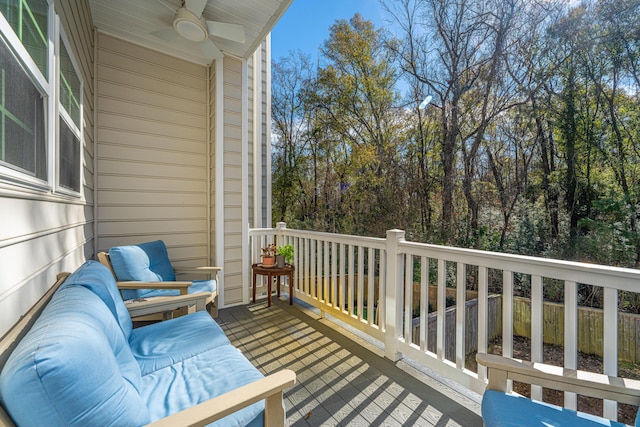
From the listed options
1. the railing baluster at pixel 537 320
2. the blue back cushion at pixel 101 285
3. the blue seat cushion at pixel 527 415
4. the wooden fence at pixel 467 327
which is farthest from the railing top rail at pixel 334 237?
the wooden fence at pixel 467 327

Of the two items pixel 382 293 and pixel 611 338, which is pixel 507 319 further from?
pixel 382 293

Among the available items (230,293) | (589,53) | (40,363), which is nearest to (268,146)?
(230,293)

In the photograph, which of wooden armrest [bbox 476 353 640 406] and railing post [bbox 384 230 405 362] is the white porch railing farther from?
wooden armrest [bbox 476 353 640 406]

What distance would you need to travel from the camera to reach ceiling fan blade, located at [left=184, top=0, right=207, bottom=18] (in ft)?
8.50

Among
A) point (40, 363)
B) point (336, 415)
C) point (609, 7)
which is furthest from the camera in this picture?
point (609, 7)

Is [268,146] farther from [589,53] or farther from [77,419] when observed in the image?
[589,53]

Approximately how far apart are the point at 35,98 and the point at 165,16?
2.24 metres

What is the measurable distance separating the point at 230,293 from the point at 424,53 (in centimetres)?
669

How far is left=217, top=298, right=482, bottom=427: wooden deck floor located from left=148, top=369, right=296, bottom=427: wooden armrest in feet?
2.65

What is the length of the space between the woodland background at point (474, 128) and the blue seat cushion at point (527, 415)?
5033 millimetres

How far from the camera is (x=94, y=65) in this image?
10.1 feet

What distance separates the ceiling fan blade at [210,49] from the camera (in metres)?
3.06

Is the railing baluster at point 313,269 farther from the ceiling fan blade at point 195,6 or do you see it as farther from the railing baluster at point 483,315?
the ceiling fan blade at point 195,6

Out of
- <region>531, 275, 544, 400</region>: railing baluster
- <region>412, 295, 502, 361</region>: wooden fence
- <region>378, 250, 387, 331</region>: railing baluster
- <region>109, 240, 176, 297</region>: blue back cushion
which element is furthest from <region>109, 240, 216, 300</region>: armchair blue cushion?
<region>412, 295, 502, 361</region>: wooden fence
